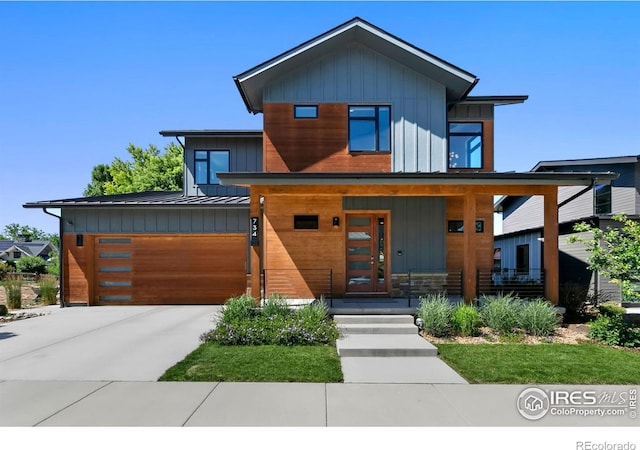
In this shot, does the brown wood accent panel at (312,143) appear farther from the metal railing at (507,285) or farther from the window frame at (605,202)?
the window frame at (605,202)

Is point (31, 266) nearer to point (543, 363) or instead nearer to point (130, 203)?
point (130, 203)

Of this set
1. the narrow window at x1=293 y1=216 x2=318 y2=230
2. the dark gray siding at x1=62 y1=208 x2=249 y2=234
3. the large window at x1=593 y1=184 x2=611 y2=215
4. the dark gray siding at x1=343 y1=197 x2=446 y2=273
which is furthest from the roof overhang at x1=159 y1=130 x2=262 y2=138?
the large window at x1=593 y1=184 x2=611 y2=215

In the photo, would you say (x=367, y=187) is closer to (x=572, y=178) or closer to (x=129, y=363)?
(x=572, y=178)

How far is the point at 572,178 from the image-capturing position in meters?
8.52

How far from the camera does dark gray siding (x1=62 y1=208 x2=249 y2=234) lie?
39.8ft

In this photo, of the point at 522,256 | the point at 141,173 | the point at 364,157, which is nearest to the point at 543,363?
A: the point at 364,157

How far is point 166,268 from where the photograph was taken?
12.2 meters

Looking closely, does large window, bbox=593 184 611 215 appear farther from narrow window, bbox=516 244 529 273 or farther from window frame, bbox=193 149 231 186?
window frame, bbox=193 149 231 186

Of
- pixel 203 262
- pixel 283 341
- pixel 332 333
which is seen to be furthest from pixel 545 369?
pixel 203 262

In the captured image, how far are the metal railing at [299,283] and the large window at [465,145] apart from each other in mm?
5742

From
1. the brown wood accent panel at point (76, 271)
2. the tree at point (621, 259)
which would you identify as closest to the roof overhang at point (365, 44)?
the tree at point (621, 259)

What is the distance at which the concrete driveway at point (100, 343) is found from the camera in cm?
547

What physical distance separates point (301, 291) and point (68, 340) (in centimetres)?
573

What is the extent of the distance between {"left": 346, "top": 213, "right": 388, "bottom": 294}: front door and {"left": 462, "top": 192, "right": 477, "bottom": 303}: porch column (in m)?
2.42
